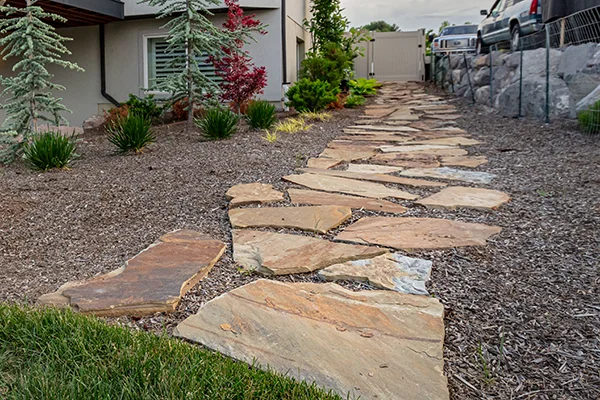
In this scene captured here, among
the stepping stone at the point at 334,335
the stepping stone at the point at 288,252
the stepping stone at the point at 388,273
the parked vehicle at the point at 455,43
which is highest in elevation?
the parked vehicle at the point at 455,43

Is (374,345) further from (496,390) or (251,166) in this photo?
(251,166)

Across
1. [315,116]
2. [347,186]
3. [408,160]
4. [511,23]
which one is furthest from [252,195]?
[511,23]

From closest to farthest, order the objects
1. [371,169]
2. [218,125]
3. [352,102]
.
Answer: [371,169] → [218,125] → [352,102]

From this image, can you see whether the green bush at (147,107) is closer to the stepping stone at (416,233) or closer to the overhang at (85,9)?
the overhang at (85,9)

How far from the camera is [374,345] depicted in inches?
76.6

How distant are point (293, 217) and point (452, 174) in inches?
86.0

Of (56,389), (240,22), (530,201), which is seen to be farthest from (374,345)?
(240,22)

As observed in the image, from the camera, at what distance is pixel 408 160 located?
5.77 meters

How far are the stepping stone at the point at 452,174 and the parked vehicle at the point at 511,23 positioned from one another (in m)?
5.82

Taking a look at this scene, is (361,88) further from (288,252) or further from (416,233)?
(288,252)

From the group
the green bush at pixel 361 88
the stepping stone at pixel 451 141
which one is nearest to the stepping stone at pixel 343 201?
the stepping stone at pixel 451 141

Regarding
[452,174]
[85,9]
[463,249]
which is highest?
[85,9]

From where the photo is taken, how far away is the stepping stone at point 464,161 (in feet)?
18.2

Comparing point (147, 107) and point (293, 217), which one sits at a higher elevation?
point (147, 107)
